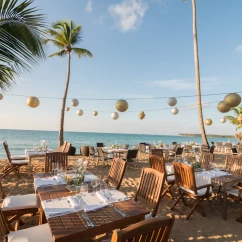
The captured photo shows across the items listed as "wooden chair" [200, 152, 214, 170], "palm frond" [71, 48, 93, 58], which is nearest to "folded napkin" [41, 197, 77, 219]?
"wooden chair" [200, 152, 214, 170]

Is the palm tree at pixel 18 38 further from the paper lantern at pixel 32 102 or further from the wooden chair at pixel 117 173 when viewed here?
the paper lantern at pixel 32 102

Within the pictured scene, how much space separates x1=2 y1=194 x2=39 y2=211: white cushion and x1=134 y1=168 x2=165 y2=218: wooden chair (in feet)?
5.03

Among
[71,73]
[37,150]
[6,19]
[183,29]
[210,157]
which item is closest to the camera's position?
[6,19]

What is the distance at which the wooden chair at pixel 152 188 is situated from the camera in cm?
212

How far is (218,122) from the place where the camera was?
14.5 m

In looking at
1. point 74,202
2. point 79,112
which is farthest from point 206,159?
point 79,112

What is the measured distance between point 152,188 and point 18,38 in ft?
9.26

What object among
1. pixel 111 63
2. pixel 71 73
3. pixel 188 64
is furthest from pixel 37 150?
pixel 188 64

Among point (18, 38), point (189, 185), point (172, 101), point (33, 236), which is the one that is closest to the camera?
point (33, 236)

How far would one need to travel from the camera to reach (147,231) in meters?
0.94

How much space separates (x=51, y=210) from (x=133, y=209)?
0.80 m

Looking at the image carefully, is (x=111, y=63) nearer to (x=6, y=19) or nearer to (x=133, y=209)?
(x=6, y=19)

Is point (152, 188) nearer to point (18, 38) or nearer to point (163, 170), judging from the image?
point (163, 170)

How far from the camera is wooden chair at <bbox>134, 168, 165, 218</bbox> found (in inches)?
83.7
